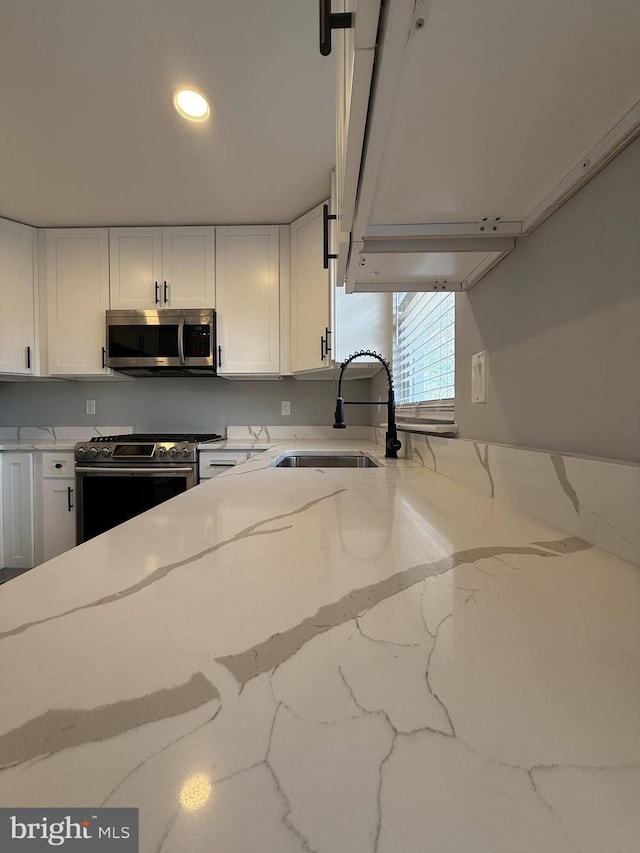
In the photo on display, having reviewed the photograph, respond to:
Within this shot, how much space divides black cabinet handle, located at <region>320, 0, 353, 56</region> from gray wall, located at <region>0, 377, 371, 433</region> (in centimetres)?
222

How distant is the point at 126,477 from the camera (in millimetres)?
2080

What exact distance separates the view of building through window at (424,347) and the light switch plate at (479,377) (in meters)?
0.22

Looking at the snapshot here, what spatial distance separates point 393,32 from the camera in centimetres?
36

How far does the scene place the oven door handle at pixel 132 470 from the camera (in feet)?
6.68

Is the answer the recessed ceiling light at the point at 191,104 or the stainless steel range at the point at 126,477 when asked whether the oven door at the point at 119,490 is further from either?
the recessed ceiling light at the point at 191,104

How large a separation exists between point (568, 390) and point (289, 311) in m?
1.94

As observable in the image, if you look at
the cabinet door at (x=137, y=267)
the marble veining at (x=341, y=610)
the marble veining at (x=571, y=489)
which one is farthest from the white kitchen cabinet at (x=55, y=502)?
the marble veining at (x=341, y=610)

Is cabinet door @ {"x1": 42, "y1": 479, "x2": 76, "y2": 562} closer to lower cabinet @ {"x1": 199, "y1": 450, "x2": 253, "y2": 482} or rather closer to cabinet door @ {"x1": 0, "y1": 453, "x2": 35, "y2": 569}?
cabinet door @ {"x1": 0, "y1": 453, "x2": 35, "y2": 569}

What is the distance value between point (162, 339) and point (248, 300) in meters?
0.56

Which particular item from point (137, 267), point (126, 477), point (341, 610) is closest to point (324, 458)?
point (126, 477)

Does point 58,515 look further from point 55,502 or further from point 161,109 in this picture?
point 161,109

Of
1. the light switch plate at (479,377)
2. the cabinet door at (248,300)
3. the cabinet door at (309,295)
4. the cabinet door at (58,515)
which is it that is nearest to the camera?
the light switch plate at (479,377)

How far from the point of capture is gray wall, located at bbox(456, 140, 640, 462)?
0.48 meters

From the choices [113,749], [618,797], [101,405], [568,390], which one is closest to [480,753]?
[618,797]
